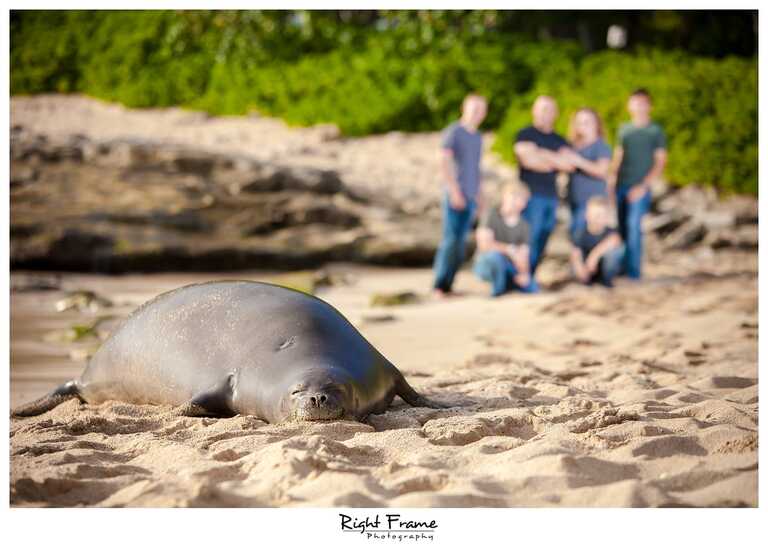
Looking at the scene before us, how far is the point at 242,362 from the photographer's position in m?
4.21

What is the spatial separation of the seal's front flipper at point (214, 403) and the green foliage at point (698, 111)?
28.4 ft

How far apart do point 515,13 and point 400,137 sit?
7.93 ft

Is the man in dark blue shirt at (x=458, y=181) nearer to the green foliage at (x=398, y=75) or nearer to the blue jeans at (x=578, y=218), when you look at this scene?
the blue jeans at (x=578, y=218)

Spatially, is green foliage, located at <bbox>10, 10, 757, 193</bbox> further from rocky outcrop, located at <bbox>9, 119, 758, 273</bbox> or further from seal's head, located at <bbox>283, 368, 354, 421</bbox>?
seal's head, located at <bbox>283, 368, 354, 421</bbox>

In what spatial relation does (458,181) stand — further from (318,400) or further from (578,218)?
(318,400)

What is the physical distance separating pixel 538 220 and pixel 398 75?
638cm

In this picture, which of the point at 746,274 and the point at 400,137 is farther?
the point at 400,137

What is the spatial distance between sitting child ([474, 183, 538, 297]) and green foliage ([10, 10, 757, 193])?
3.86 meters

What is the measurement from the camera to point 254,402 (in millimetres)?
4086

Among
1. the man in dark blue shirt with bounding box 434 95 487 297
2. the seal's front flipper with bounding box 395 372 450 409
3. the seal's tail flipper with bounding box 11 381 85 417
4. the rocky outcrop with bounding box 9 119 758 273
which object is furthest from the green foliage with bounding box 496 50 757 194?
the seal's tail flipper with bounding box 11 381 85 417

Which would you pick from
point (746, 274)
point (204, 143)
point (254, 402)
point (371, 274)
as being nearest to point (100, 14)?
point (204, 143)

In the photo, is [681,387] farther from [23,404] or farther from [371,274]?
[371,274]

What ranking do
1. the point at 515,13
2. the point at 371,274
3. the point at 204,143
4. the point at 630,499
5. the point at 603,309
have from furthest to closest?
the point at 515,13
the point at 204,143
the point at 371,274
the point at 603,309
the point at 630,499
